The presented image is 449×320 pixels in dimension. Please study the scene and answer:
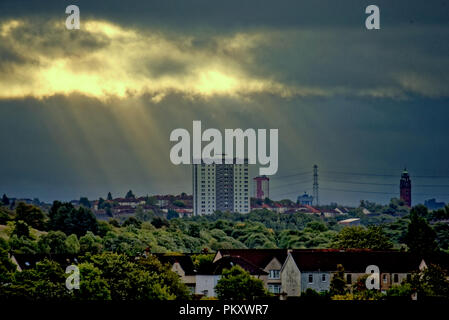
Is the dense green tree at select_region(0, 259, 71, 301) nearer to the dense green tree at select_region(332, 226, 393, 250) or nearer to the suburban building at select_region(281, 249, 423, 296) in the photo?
the suburban building at select_region(281, 249, 423, 296)

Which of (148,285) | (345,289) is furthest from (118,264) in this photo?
(345,289)

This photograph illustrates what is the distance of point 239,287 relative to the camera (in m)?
108

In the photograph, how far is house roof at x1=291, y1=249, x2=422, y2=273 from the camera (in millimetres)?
121188

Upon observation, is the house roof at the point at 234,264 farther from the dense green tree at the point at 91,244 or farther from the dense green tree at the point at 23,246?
the dense green tree at the point at 91,244

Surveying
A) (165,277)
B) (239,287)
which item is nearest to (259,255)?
(239,287)

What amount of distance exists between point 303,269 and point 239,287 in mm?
15364

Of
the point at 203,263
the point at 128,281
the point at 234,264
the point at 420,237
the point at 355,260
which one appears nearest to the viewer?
the point at 128,281

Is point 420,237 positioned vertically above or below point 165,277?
above

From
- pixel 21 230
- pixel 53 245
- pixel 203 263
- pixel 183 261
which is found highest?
pixel 21 230

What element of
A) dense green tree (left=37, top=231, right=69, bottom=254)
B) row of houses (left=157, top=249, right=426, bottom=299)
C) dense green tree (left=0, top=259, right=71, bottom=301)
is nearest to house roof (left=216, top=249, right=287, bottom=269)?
row of houses (left=157, top=249, right=426, bottom=299)

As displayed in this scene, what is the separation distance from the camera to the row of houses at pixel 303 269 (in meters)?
120

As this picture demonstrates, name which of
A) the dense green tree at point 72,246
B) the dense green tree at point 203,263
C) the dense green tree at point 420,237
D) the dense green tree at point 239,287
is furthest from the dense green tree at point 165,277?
the dense green tree at point 72,246

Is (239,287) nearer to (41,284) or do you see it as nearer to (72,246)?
(41,284)
